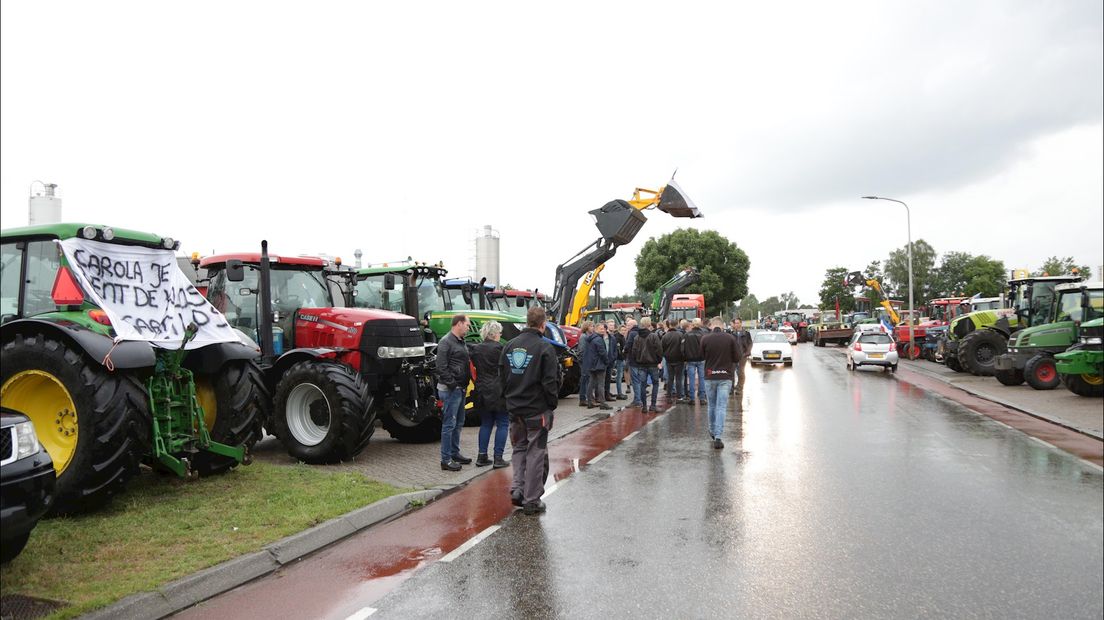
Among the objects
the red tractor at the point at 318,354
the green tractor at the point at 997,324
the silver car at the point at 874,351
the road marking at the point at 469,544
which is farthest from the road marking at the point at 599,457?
the silver car at the point at 874,351

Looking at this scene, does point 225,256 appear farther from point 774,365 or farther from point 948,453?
point 774,365

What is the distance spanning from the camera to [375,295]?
39.9 feet

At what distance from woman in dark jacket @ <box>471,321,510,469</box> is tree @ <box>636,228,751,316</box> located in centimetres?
5363

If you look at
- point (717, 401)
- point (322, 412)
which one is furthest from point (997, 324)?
point (322, 412)

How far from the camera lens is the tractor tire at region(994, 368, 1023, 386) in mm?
17750

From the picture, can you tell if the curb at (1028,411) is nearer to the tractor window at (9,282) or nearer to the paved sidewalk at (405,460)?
the paved sidewalk at (405,460)

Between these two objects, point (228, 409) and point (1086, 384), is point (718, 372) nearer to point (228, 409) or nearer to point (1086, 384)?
point (1086, 384)

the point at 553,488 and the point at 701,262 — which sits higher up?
the point at 701,262

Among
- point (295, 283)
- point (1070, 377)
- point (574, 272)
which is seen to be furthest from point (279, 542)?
point (574, 272)

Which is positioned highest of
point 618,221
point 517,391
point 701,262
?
point 701,262

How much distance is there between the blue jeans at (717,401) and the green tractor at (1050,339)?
6.35 meters

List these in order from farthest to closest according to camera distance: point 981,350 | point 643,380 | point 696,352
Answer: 1. point 981,350
2. point 696,352
3. point 643,380

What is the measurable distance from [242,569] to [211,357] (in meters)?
3.08

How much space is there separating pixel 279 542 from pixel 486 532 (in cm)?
171
